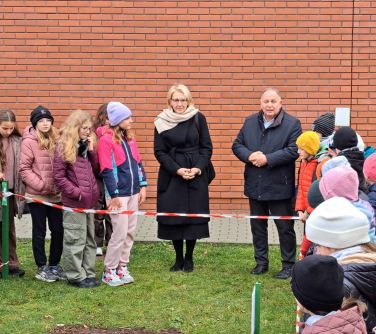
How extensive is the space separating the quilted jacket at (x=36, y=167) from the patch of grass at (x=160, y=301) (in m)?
0.98

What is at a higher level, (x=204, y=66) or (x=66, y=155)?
(x=204, y=66)

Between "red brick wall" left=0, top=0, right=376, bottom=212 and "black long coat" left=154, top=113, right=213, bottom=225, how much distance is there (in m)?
2.98

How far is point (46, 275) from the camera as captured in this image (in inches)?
287

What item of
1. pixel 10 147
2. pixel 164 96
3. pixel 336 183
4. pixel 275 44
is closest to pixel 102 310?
pixel 10 147

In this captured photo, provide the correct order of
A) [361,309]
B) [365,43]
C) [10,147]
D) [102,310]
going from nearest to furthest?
[361,309] → [102,310] → [10,147] → [365,43]

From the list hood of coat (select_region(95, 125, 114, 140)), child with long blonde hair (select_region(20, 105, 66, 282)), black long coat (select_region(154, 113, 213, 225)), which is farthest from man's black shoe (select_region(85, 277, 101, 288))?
hood of coat (select_region(95, 125, 114, 140))

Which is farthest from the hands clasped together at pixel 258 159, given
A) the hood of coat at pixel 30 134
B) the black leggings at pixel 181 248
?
the hood of coat at pixel 30 134

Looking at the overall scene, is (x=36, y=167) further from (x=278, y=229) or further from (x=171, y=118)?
(x=278, y=229)

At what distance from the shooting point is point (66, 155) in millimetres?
6770

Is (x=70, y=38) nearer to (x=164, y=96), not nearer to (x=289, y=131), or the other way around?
(x=164, y=96)

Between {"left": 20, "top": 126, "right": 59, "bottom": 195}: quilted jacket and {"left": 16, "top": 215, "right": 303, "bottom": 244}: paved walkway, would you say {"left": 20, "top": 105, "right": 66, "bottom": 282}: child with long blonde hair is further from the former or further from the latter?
{"left": 16, "top": 215, "right": 303, "bottom": 244}: paved walkway

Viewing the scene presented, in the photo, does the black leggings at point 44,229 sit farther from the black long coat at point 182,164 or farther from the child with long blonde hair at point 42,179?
the black long coat at point 182,164

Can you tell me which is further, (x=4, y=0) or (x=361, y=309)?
(x=4, y=0)

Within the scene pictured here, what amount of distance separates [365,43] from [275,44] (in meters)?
1.30
